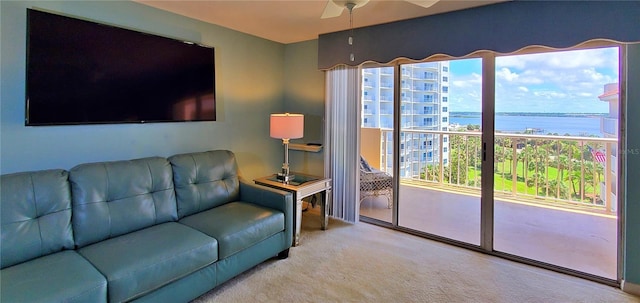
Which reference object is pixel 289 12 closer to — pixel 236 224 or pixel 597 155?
pixel 236 224

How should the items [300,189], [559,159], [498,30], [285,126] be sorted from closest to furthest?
[498,30] < [300,189] < [285,126] < [559,159]

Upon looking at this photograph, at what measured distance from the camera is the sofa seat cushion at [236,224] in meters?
2.28

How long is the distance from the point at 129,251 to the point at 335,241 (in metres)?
1.86

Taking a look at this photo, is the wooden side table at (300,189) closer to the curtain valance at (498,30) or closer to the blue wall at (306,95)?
the blue wall at (306,95)

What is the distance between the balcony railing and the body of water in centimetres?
38

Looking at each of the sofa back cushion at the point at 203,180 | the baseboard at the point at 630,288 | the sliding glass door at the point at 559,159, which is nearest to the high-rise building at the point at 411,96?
the sliding glass door at the point at 559,159

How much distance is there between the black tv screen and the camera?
2123 mm

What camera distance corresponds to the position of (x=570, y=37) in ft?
7.64

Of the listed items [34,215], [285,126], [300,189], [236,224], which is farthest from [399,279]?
[34,215]

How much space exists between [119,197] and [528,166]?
180 inches

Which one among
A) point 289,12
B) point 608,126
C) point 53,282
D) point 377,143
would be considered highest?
point 289,12

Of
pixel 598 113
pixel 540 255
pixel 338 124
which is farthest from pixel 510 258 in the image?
pixel 338 124

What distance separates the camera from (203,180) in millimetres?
2859

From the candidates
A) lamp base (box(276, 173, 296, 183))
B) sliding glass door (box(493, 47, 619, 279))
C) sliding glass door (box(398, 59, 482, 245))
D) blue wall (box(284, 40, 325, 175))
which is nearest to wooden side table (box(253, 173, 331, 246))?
lamp base (box(276, 173, 296, 183))
